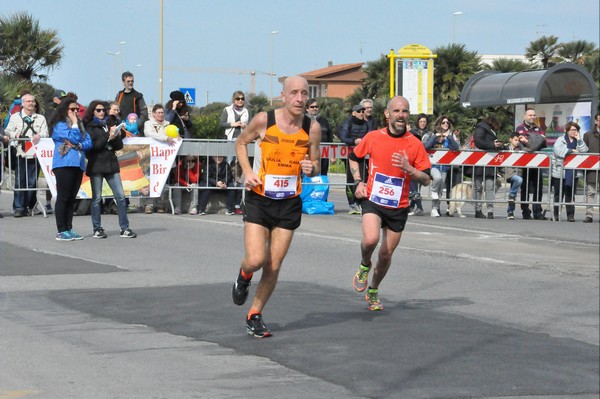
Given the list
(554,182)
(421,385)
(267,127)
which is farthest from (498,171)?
(421,385)

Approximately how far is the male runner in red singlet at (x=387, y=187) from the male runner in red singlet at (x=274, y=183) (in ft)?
4.60

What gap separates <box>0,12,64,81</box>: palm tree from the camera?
4097 centimetres

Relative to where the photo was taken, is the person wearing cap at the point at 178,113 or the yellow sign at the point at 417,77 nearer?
the person wearing cap at the point at 178,113

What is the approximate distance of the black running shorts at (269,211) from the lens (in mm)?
8534

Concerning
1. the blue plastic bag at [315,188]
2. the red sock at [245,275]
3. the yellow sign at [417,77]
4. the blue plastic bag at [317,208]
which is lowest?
the blue plastic bag at [317,208]

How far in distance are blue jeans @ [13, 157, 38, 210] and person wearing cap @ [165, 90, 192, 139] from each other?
2.53 meters

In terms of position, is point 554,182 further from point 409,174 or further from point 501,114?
point 501,114

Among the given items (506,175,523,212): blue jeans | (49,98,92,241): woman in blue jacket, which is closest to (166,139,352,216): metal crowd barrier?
(506,175,523,212): blue jeans

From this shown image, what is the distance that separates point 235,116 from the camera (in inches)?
808

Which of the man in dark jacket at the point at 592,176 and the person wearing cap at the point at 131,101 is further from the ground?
the person wearing cap at the point at 131,101

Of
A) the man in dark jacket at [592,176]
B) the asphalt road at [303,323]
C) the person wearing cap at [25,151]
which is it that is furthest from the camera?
the man in dark jacket at [592,176]

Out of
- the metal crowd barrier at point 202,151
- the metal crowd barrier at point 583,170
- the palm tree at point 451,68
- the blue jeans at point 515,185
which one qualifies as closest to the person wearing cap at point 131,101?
the metal crowd barrier at point 202,151

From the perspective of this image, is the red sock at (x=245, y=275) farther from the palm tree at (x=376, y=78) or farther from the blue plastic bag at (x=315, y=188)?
the palm tree at (x=376, y=78)

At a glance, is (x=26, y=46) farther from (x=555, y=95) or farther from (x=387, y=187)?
(x=387, y=187)
